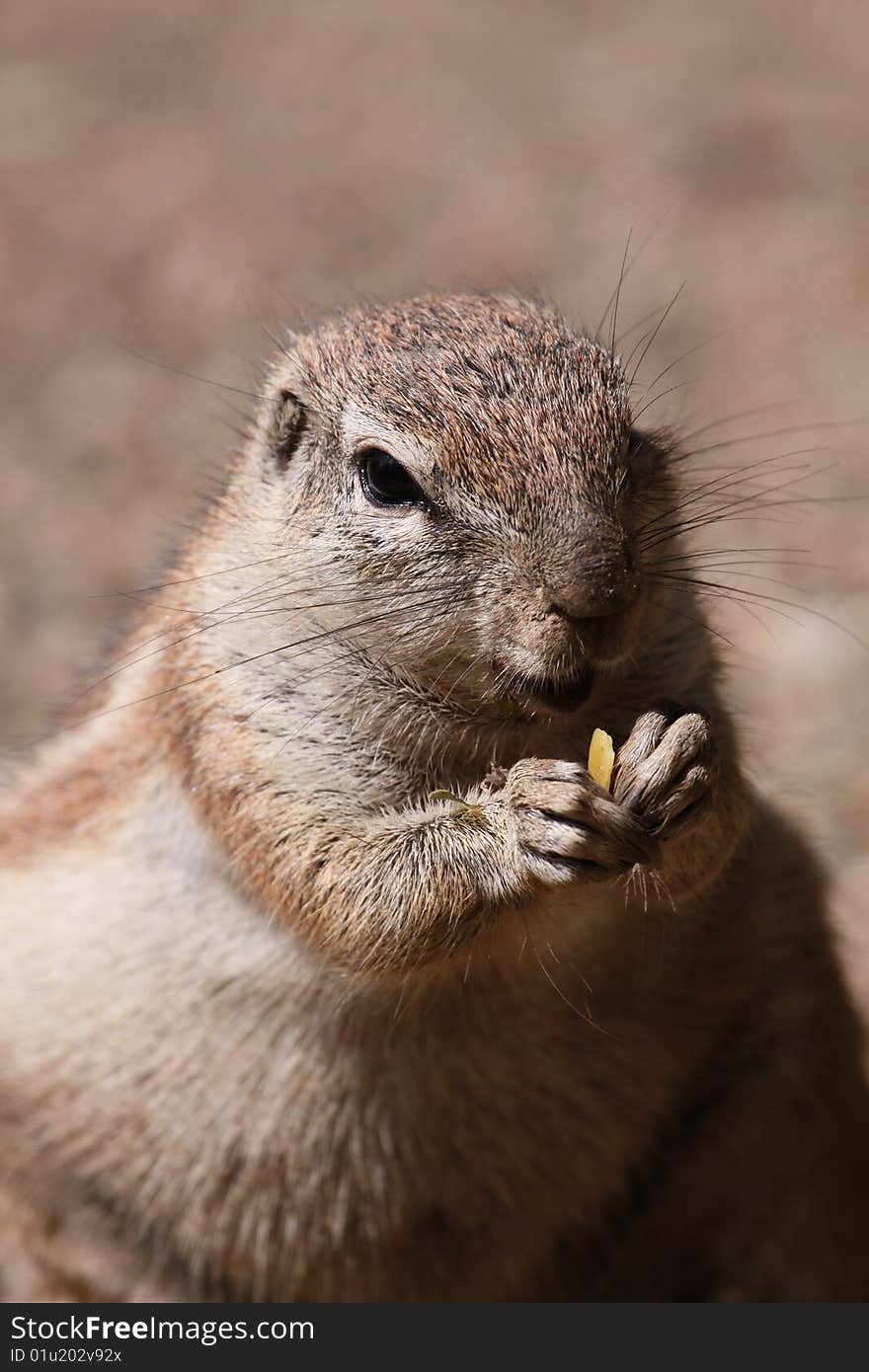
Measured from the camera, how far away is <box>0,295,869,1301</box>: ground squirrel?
3100 millimetres

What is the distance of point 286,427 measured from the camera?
357 centimetres

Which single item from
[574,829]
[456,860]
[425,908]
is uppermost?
[574,829]

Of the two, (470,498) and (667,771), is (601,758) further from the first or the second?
(470,498)

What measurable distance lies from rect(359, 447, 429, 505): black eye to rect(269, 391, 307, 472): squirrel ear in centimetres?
35

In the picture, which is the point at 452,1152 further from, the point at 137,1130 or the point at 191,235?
the point at 191,235

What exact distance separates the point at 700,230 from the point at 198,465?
8.86ft

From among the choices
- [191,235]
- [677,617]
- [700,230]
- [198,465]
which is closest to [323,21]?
[191,235]

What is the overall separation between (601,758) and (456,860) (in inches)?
14.3

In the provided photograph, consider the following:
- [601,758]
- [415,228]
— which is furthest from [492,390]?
[415,228]

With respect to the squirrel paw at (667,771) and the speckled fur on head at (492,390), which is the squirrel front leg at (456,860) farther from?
the speckled fur on head at (492,390)

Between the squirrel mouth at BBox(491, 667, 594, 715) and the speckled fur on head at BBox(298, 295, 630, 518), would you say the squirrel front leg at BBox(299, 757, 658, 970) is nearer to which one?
the squirrel mouth at BBox(491, 667, 594, 715)

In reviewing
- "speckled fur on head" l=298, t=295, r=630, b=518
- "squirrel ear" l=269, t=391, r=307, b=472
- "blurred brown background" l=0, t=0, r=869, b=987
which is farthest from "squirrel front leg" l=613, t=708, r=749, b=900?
"blurred brown background" l=0, t=0, r=869, b=987

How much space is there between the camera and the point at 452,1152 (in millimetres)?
3828

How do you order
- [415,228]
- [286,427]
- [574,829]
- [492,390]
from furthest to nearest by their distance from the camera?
[415,228] < [286,427] < [492,390] < [574,829]
